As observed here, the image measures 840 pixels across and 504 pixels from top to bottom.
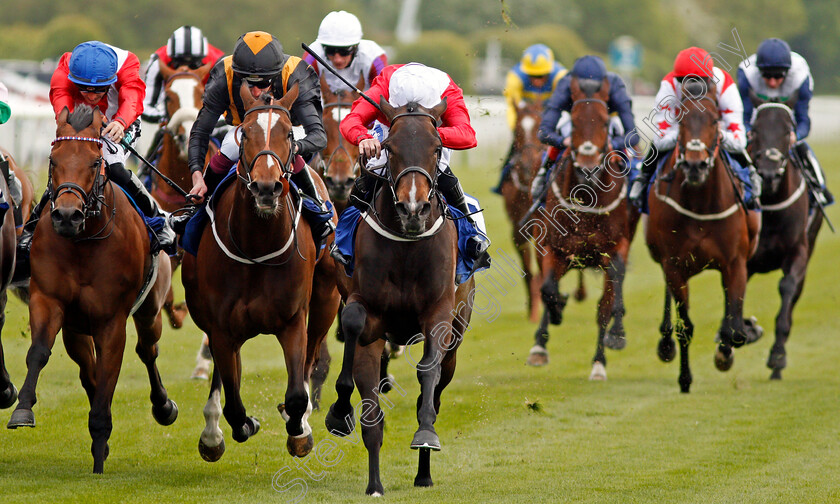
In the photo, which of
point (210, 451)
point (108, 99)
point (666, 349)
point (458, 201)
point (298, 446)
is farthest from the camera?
point (666, 349)

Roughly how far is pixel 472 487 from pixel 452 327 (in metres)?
0.87

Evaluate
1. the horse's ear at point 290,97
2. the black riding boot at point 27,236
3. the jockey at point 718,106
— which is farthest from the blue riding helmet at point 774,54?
the black riding boot at point 27,236

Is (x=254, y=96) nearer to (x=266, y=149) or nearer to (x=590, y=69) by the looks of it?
(x=266, y=149)

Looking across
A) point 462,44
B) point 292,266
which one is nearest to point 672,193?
point 292,266

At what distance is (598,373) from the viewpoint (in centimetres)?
1053

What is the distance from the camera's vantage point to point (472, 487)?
259 inches

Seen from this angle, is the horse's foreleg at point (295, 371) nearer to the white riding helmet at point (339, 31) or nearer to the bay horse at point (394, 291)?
the bay horse at point (394, 291)

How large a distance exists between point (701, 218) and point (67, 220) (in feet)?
16.6

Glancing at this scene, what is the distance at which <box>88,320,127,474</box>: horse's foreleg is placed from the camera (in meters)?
6.54

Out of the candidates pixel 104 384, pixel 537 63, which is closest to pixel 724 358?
pixel 537 63

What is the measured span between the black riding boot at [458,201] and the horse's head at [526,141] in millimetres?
6070

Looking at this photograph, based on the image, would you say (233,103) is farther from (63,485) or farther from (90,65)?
(63,485)

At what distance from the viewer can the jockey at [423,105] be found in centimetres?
636

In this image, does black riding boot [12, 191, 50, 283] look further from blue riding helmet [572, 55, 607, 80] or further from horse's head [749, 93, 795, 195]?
horse's head [749, 93, 795, 195]
